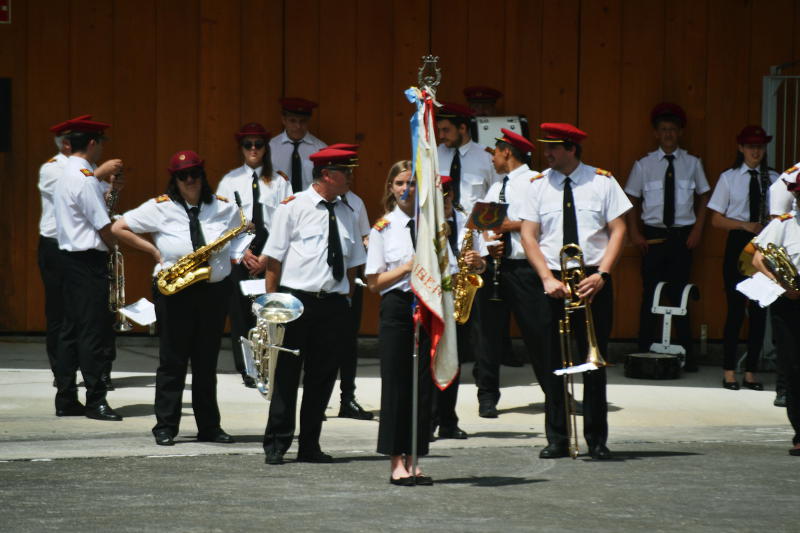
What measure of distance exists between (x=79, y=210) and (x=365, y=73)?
419cm

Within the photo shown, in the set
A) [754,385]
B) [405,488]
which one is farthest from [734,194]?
[405,488]

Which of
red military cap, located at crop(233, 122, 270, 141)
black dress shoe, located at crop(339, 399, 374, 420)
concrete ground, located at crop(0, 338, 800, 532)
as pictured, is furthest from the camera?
red military cap, located at crop(233, 122, 270, 141)

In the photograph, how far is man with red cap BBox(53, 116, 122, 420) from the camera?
10.9 metres

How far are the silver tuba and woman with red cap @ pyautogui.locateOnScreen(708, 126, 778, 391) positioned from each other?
16.5 feet

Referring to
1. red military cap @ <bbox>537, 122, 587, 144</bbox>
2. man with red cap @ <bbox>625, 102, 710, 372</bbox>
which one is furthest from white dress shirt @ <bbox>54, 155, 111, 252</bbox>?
man with red cap @ <bbox>625, 102, 710, 372</bbox>

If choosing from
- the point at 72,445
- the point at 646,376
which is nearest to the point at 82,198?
the point at 72,445

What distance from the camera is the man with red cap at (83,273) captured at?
35.9 ft

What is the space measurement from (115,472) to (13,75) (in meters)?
6.55

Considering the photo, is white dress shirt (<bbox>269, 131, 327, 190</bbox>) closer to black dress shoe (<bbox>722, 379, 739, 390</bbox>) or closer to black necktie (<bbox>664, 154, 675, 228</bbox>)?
black necktie (<bbox>664, 154, 675, 228</bbox>)

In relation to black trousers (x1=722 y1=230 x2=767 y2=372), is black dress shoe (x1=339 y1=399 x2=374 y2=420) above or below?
below

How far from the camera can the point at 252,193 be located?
1292 cm

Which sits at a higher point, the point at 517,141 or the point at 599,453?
the point at 517,141

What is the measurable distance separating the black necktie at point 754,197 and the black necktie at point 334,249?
5084mm

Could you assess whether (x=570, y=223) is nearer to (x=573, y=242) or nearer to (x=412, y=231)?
(x=573, y=242)
